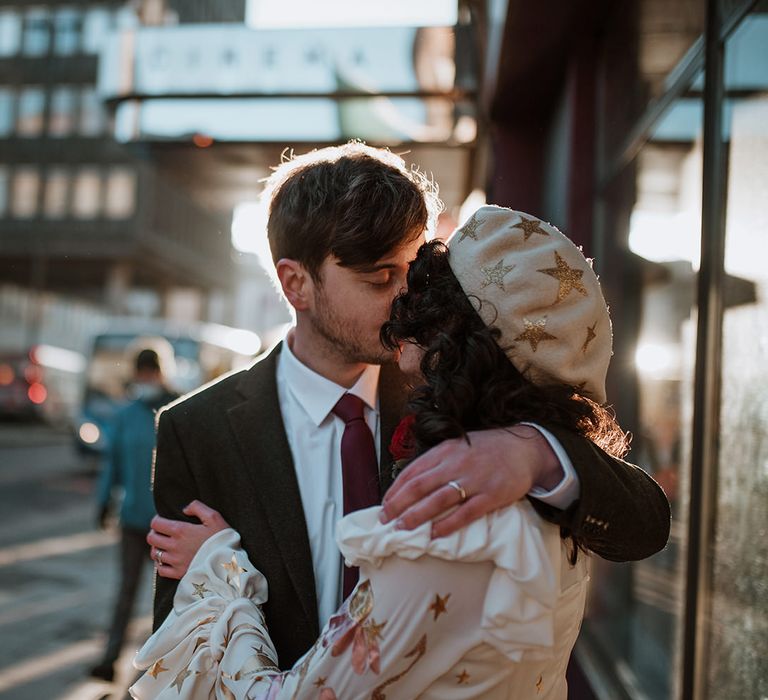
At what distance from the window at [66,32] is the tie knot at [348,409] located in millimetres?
51358

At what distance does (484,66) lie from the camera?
647 centimetres

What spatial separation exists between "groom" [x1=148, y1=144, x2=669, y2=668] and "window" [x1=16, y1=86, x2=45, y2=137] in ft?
167

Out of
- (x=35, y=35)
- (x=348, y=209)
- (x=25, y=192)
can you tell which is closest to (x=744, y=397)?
(x=348, y=209)

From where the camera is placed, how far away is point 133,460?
21.1 ft

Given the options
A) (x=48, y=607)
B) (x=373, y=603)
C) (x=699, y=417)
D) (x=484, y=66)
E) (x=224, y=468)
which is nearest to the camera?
(x=373, y=603)

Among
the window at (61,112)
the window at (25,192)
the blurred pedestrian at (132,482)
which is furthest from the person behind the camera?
the window at (61,112)

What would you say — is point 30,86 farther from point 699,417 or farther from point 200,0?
point 699,417

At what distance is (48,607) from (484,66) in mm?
5053

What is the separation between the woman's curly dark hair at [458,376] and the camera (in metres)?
1.52

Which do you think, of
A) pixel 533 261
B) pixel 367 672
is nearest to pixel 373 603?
pixel 367 672

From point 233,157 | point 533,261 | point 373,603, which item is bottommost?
point 373,603

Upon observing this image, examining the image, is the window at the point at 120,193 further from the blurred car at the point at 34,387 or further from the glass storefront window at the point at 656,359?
the glass storefront window at the point at 656,359

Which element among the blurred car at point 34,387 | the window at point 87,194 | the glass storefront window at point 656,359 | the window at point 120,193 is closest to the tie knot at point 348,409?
the glass storefront window at point 656,359

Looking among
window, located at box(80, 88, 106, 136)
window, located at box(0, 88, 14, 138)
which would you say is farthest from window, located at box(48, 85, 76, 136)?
window, located at box(0, 88, 14, 138)
